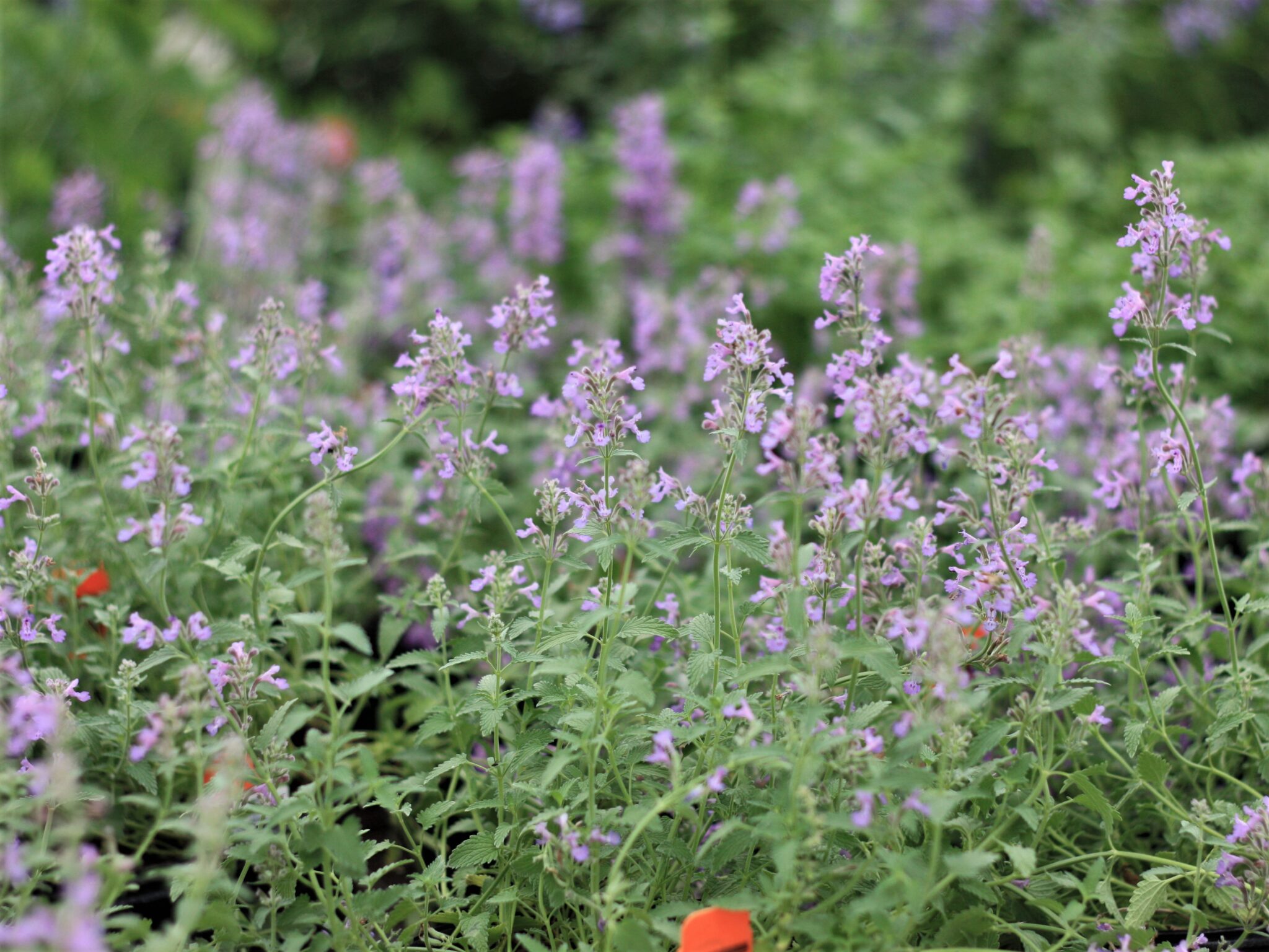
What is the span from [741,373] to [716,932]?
786mm

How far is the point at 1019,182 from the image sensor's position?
5.66 m

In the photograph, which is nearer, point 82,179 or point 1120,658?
point 1120,658

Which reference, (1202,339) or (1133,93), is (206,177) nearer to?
(1202,339)

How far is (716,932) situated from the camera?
146cm

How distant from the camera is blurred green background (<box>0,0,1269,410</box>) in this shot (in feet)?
13.1

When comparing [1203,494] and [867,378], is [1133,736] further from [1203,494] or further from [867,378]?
[867,378]

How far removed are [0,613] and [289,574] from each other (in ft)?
2.40

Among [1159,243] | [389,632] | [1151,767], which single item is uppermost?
[1159,243]

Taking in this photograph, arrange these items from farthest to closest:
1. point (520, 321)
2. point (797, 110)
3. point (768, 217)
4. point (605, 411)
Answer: point (797, 110) < point (768, 217) < point (520, 321) < point (605, 411)

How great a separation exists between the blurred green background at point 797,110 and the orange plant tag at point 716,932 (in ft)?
6.67

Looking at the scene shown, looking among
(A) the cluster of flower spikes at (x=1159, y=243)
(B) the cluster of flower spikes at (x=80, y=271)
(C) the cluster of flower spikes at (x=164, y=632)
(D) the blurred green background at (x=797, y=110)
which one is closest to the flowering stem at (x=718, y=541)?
(A) the cluster of flower spikes at (x=1159, y=243)

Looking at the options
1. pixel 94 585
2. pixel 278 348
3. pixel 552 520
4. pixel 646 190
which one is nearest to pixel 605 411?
pixel 552 520

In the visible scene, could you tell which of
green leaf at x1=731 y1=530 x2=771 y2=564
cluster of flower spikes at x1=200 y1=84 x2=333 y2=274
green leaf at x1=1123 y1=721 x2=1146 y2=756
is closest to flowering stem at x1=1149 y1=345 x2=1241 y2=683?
green leaf at x1=1123 y1=721 x2=1146 y2=756

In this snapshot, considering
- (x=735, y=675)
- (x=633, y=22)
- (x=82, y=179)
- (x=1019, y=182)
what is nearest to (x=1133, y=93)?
(x=1019, y=182)
